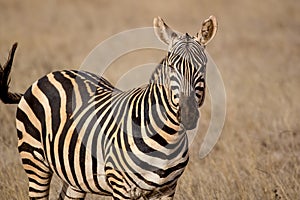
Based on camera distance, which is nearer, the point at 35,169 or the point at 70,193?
the point at 35,169

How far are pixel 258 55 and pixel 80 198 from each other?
9.04 metres

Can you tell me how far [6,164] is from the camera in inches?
253

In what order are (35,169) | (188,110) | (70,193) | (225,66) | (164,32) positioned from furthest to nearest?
(225,66), (70,193), (35,169), (164,32), (188,110)

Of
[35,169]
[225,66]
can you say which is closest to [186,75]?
[35,169]

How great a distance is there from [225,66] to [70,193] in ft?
25.7

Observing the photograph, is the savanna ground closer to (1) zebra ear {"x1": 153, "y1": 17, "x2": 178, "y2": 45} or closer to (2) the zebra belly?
(2) the zebra belly

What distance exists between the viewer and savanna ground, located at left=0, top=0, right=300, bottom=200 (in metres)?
5.98

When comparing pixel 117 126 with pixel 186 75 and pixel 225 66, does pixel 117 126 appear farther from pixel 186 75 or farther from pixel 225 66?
pixel 225 66

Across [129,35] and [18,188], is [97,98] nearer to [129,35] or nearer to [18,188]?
[18,188]

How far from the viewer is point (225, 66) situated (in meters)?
12.3

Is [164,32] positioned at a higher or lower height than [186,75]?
higher

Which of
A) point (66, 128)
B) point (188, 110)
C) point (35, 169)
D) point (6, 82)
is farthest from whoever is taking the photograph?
point (6, 82)

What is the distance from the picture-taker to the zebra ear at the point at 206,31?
13.1 feet

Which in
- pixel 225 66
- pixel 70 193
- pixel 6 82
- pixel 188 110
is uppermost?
pixel 225 66
